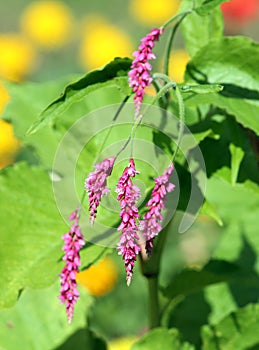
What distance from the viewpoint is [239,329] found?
936 millimetres

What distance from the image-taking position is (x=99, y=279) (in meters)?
2.26

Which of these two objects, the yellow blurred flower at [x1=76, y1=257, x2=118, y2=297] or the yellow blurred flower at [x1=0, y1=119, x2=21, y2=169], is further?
the yellow blurred flower at [x1=0, y1=119, x2=21, y2=169]

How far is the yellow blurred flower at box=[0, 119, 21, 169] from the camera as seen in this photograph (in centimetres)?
260

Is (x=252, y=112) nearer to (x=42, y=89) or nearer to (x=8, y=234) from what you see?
(x=8, y=234)

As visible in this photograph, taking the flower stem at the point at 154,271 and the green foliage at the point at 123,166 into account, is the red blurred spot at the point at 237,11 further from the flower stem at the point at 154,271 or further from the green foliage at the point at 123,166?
the flower stem at the point at 154,271

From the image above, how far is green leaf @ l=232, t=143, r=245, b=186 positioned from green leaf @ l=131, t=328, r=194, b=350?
0.64ft

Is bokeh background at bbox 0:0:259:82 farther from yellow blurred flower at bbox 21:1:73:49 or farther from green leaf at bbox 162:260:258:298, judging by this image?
green leaf at bbox 162:260:258:298

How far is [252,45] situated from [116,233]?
0.76 ft

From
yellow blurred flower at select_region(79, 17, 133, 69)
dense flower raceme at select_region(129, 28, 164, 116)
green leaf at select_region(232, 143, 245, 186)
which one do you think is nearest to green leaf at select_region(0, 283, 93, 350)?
green leaf at select_region(232, 143, 245, 186)

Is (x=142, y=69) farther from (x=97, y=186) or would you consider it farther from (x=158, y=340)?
(x=158, y=340)

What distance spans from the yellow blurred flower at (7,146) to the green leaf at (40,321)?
1.46 meters

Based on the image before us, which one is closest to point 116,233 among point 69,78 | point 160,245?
point 160,245

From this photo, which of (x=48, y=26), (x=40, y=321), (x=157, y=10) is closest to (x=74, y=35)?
(x=157, y=10)

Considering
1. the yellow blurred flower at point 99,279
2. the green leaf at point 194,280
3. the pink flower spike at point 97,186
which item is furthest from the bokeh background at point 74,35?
the pink flower spike at point 97,186
